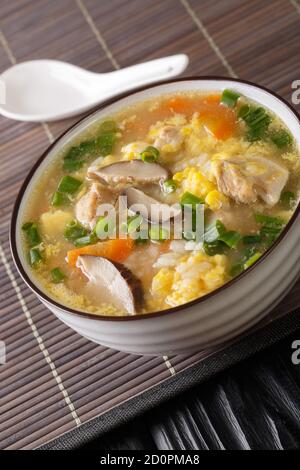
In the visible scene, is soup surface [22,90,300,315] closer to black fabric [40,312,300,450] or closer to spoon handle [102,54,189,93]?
black fabric [40,312,300,450]

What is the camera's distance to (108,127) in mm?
2764

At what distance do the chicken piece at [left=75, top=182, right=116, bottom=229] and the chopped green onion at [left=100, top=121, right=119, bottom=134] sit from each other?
291 mm

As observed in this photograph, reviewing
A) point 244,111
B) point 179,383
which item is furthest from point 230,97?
point 179,383

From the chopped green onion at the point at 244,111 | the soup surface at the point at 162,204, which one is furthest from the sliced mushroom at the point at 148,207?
the chopped green onion at the point at 244,111

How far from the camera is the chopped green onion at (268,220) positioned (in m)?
2.24

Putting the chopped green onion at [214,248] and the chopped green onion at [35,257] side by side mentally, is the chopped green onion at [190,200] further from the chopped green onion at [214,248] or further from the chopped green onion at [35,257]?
the chopped green onion at [35,257]

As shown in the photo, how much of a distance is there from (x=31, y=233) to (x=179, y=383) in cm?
70

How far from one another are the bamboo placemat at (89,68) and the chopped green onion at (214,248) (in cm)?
33

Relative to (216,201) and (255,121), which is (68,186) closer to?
(216,201)

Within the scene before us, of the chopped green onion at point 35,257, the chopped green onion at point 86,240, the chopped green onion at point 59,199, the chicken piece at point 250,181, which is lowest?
the chicken piece at point 250,181

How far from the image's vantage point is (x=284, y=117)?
245 cm
